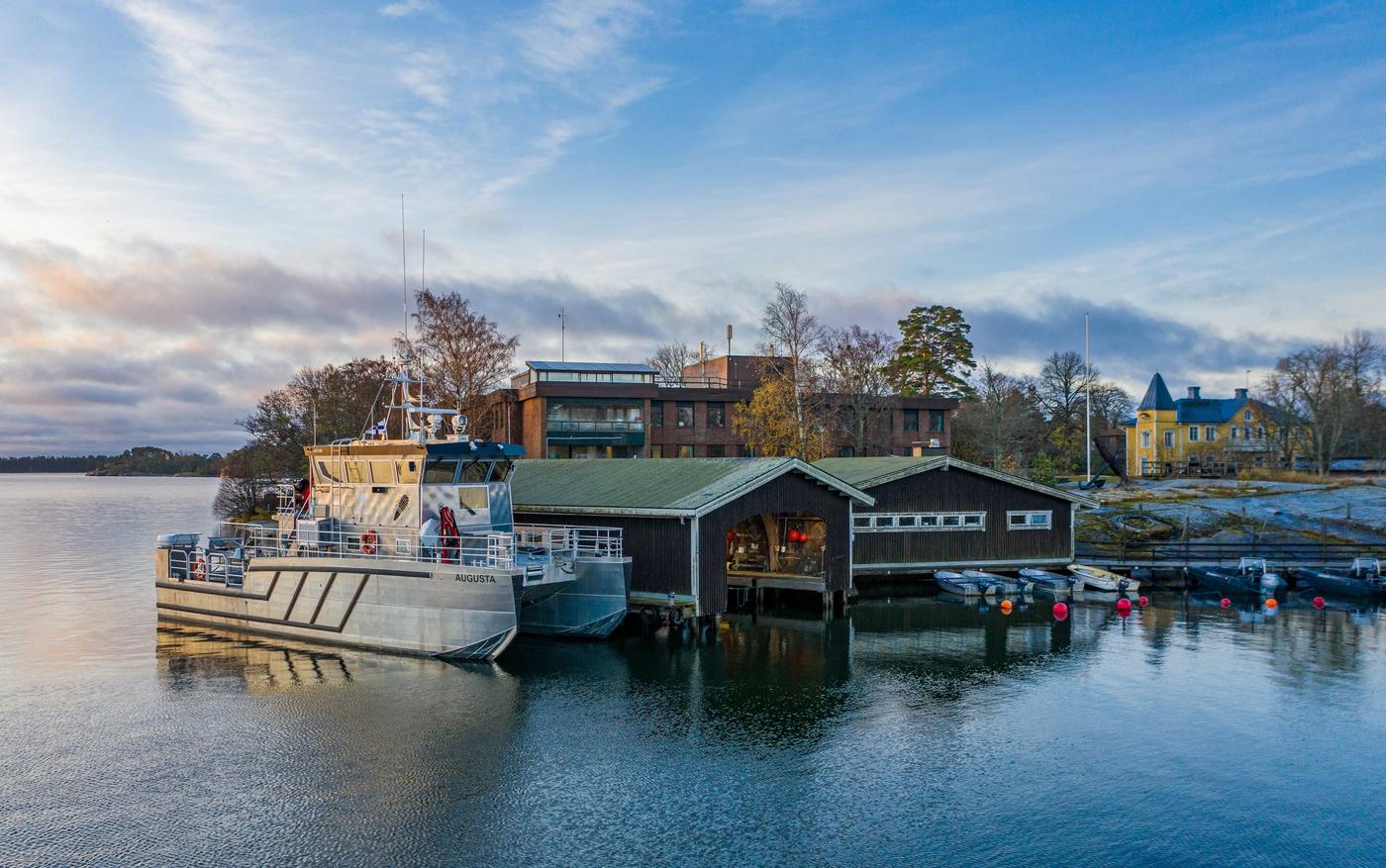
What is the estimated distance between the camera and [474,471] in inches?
1185

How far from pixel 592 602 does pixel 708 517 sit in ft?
14.8

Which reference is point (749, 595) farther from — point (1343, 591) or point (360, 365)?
point (360, 365)

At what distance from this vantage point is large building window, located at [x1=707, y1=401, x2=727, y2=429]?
225ft

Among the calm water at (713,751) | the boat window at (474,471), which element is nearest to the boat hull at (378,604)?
the calm water at (713,751)

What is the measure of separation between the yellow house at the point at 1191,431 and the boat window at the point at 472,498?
6834 centimetres

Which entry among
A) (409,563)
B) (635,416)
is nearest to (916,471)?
(409,563)

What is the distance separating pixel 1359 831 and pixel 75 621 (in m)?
38.4

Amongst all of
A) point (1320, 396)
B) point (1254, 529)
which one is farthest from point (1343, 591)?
point (1320, 396)

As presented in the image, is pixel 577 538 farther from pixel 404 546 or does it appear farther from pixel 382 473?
pixel 382 473

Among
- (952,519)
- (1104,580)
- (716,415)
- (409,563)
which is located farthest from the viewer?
(716,415)

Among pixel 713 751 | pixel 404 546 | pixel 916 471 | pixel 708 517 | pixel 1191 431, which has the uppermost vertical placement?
pixel 1191 431

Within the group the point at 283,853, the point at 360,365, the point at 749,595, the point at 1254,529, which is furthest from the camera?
the point at 360,365

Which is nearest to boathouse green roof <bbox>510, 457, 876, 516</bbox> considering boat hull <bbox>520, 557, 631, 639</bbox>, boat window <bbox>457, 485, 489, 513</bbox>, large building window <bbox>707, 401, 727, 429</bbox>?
boat hull <bbox>520, 557, 631, 639</bbox>

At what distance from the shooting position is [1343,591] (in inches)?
1588
